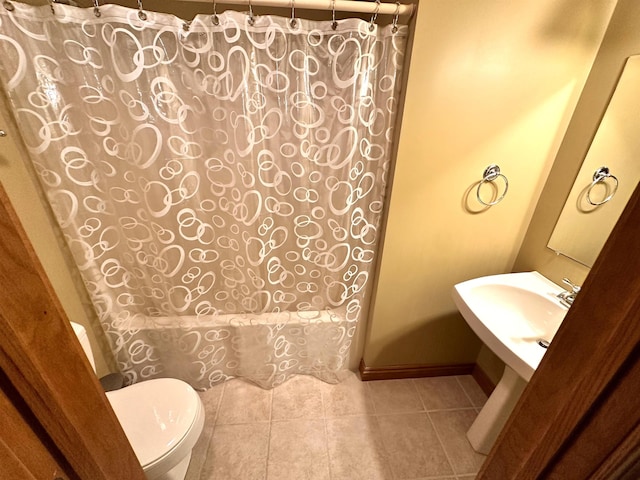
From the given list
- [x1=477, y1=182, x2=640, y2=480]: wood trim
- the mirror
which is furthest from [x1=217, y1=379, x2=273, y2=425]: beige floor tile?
the mirror

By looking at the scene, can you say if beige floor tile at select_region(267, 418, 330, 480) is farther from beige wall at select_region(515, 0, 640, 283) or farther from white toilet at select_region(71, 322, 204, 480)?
beige wall at select_region(515, 0, 640, 283)

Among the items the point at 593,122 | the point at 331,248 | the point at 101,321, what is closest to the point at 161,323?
the point at 101,321

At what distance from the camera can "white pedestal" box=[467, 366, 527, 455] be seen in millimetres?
1183

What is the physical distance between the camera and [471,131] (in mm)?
1138

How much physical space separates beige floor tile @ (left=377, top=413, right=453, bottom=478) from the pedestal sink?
0.22m

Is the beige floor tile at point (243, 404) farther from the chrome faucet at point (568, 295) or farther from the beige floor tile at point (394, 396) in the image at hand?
the chrome faucet at point (568, 295)

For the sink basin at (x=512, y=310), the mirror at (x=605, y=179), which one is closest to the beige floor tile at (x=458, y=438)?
the sink basin at (x=512, y=310)

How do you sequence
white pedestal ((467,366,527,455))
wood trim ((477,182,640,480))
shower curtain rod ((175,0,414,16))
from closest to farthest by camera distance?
wood trim ((477,182,640,480))
shower curtain rod ((175,0,414,16))
white pedestal ((467,366,527,455))

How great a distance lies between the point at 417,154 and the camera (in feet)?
3.80

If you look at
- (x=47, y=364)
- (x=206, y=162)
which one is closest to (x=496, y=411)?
(x=47, y=364)

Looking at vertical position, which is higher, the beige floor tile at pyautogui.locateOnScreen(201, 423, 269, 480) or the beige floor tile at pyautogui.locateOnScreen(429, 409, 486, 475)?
the beige floor tile at pyautogui.locateOnScreen(429, 409, 486, 475)

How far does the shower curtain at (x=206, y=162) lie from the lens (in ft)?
3.20

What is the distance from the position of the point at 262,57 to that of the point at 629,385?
1284mm

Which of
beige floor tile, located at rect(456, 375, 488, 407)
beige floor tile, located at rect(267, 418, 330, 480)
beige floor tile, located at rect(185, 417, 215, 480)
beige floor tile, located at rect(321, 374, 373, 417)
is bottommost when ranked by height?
beige floor tile, located at rect(185, 417, 215, 480)
